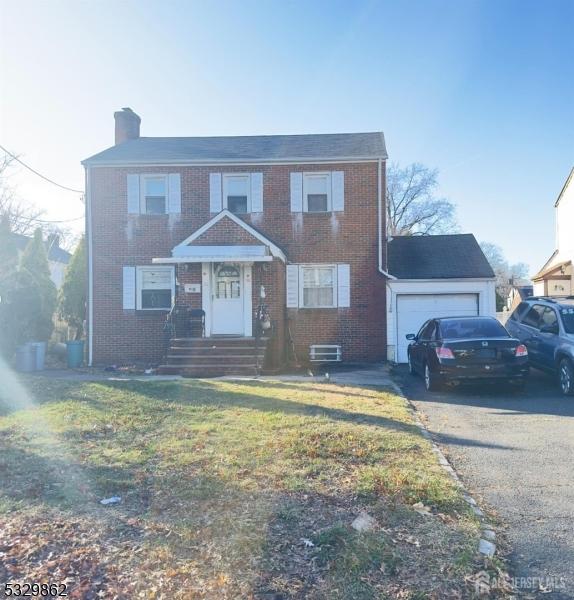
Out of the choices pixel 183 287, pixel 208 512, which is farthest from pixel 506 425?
pixel 183 287

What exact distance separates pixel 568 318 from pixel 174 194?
11.1m

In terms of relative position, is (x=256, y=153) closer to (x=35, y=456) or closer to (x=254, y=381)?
(x=254, y=381)

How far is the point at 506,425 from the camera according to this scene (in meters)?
7.36

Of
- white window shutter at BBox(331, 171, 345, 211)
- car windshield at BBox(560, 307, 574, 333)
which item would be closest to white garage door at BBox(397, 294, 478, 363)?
white window shutter at BBox(331, 171, 345, 211)

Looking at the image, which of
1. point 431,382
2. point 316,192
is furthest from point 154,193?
point 431,382

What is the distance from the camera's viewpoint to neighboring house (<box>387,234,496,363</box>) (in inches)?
605

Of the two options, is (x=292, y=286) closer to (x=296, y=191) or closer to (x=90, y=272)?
(x=296, y=191)

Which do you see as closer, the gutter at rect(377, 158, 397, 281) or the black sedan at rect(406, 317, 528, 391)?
the black sedan at rect(406, 317, 528, 391)

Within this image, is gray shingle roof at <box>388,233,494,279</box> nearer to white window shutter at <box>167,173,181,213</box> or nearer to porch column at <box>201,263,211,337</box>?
porch column at <box>201,263,211,337</box>

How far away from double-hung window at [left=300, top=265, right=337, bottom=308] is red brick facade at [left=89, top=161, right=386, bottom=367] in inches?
A: 9.6

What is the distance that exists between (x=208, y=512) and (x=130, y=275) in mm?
12287

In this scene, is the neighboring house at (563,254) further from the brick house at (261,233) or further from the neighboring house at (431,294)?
the brick house at (261,233)

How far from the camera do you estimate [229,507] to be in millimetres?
4211

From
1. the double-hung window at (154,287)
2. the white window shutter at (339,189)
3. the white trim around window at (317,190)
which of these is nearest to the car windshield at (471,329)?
the white window shutter at (339,189)
